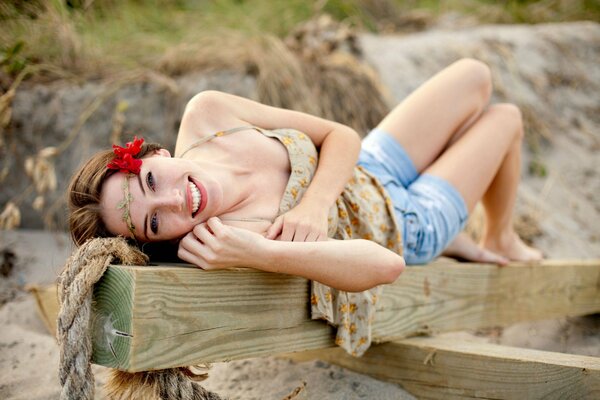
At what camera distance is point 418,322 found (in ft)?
8.37

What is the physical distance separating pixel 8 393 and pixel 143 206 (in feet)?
3.13

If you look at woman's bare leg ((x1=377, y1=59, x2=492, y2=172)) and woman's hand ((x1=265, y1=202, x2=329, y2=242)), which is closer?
woman's hand ((x1=265, y1=202, x2=329, y2=242))

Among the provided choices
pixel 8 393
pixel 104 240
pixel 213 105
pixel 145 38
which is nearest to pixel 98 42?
pixel 145 38

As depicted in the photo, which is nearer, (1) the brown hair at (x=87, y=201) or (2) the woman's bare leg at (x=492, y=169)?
(1) the brown hair at (x=87, y=201)

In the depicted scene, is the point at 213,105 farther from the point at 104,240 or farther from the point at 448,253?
the point at 448,253

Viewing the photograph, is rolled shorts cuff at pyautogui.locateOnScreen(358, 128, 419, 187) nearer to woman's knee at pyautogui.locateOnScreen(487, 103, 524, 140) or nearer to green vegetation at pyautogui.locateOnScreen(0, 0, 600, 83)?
woman's knee at pyautogui.locateOnScreen(487, 103, 524, 140)

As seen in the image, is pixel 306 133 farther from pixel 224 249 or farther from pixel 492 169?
pixel 492 169

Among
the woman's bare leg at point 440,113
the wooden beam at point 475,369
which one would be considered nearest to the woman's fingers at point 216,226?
the wooden beam at point 475,369

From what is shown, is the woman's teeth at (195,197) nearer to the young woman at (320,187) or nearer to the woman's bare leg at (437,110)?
the young woman at (320,187)

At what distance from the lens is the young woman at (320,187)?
192cm

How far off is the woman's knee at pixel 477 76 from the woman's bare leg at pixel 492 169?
123 millimetres

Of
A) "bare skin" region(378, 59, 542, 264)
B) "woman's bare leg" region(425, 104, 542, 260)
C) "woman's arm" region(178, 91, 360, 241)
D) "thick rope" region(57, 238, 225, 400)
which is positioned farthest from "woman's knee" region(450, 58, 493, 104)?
"thick rope" region(57, 238, 225, 400)

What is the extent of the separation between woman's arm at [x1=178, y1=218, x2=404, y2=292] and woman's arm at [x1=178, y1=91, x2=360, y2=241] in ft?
0.43

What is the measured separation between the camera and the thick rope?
5.19 ft
